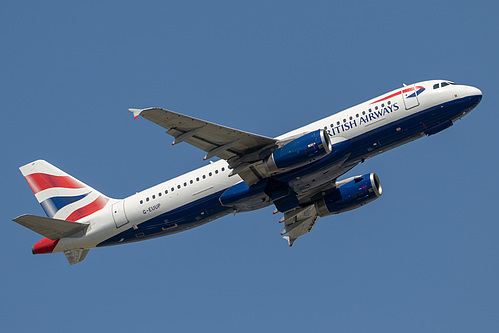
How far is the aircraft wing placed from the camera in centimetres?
4369

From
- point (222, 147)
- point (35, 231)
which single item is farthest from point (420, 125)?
point (35, 231)

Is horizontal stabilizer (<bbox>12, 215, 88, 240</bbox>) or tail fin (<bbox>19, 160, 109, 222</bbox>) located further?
tail fin (<bbox>19, 160, 109, 222</bbox>)

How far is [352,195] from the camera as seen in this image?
55000 millimetres

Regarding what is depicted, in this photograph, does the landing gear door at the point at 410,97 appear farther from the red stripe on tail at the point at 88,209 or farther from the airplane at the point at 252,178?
the red stripe on tail at the point at 88,209

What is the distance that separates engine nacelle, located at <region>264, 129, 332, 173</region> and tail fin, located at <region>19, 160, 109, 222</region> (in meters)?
15.2

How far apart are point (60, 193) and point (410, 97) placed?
2744 centimetres

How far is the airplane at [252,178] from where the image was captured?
4716 centimetres

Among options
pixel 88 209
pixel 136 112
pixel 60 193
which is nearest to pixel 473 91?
pixel 136 112

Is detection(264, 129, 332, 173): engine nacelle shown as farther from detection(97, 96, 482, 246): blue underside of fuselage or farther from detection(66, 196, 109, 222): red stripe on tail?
detection(66, 196, 109, 222): red stripe on tail

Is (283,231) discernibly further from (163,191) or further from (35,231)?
(35,231)

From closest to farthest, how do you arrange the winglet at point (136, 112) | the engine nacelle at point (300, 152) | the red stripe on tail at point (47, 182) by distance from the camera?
1. the winglet at point (136, 112)
2. the engine nacelle at point (300, 152)
3. the red stripe on tail at point (47, 182)

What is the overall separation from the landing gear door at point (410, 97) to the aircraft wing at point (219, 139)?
30.1 feet

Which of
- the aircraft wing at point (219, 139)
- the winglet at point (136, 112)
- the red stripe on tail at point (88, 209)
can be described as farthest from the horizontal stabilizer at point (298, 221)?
the winglet at point (136, 112)

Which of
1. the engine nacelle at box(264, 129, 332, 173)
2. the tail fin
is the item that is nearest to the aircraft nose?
the engine nacelle at box(264, 129, 332, 173)
